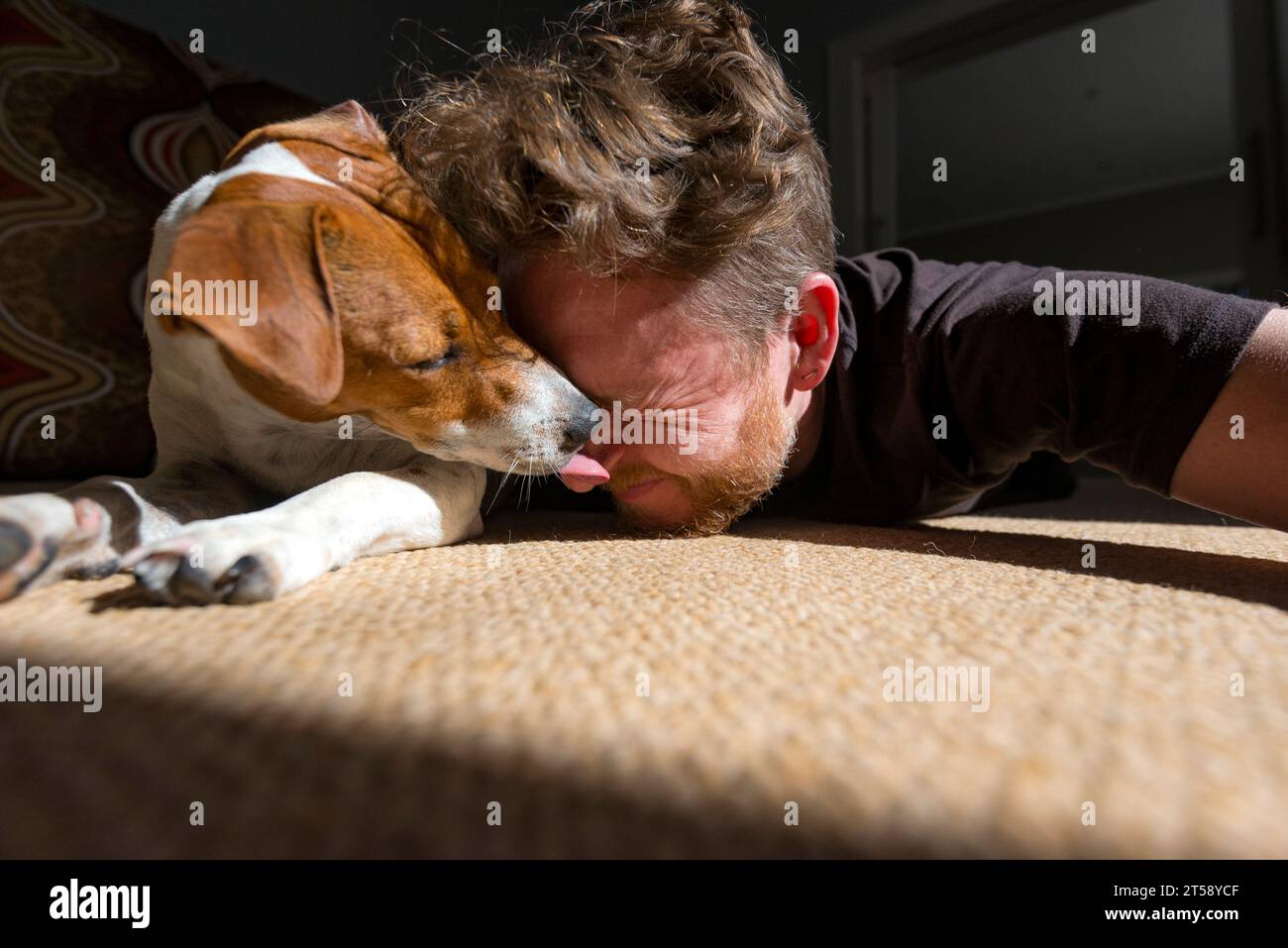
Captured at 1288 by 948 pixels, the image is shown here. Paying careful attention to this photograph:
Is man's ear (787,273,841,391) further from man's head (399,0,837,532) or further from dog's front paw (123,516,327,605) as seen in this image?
dog's front paw (123,516,327,605)

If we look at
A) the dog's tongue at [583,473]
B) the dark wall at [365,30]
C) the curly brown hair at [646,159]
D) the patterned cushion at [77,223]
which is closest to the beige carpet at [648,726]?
the dog's tongue at [583,473]

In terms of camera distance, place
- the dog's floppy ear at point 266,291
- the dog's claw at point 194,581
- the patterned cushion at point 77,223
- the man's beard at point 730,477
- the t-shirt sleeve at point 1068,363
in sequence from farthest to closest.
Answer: the patterned cushion at point 77,223 → the man's beard at point 730,477 → the t-shirt sleeve at point 1068,363 → the dog's floppy ear at point 266,291 → the dog's claw at point 194,581

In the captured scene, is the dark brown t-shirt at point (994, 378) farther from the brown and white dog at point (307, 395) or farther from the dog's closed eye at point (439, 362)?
the dog's closed eye at point (439, 362)

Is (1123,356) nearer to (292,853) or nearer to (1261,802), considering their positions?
(1261,802)

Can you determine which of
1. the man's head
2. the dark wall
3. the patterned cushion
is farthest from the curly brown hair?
the dark wall

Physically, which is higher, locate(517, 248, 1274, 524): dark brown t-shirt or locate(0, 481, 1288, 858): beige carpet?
locate(517, 248, 1274, 524): dark brown t-shirt

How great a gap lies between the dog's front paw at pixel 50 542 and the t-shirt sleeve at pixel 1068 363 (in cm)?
104

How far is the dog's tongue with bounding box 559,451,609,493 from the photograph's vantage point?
1036 mm

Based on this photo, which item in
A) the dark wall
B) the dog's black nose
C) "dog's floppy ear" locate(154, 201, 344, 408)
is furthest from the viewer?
the dark wall

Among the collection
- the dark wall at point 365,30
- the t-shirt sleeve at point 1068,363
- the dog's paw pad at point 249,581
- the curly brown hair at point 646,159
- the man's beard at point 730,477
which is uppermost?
Answer: the dark wall at point 365,30

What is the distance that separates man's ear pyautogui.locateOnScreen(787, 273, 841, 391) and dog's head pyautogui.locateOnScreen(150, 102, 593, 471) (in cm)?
38

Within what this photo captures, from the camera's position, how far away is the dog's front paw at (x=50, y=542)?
0.69 meters

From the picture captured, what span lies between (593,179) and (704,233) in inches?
6.5

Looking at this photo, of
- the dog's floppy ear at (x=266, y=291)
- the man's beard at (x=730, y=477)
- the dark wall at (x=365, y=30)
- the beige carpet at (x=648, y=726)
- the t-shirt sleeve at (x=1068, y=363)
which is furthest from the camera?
the dark wall at (x=365, y=30)
